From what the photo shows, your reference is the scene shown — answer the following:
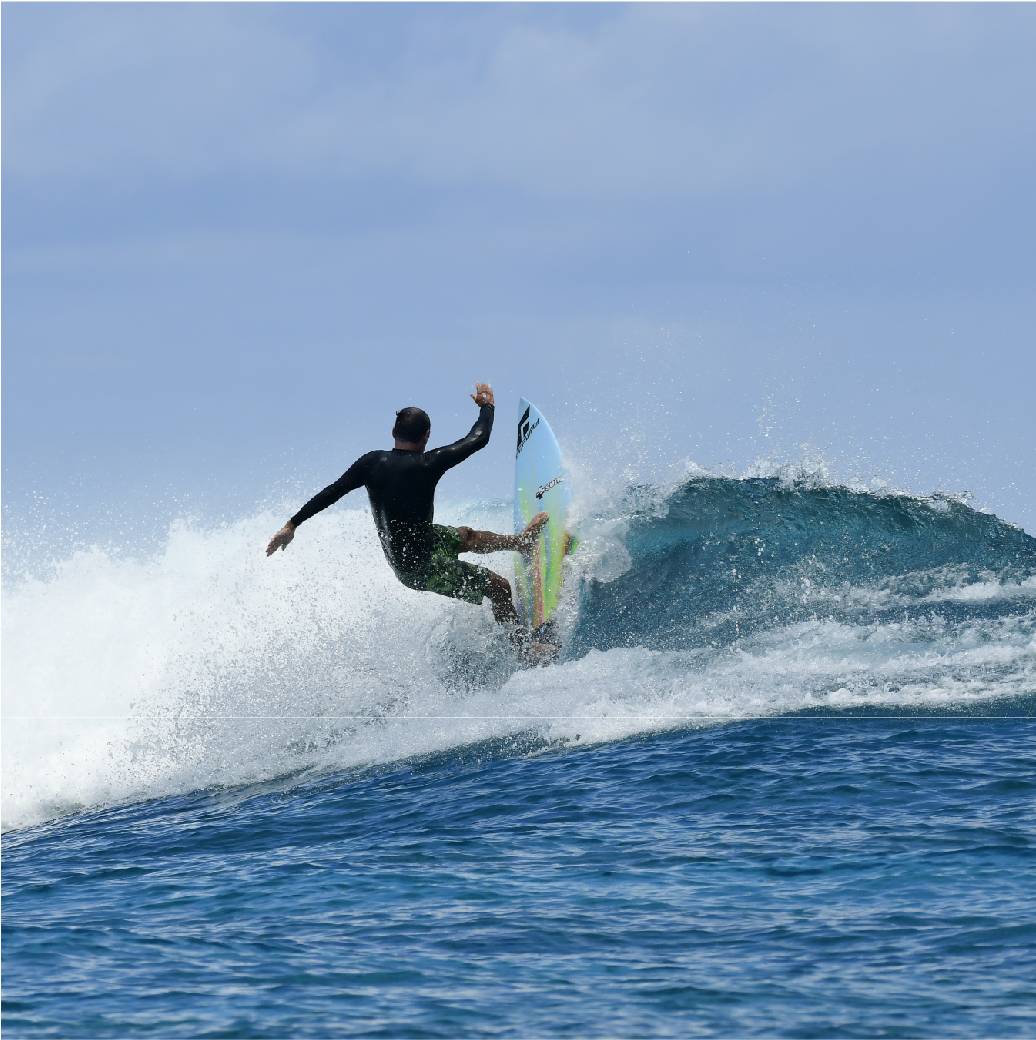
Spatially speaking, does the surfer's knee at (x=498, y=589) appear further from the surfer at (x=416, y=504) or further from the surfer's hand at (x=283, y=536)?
the surfer's hand at (x=283, y=536)

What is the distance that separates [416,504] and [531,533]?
1586mm

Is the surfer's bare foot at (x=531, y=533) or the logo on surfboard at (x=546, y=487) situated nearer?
the surfer's bare foot at (x=531, y=533)

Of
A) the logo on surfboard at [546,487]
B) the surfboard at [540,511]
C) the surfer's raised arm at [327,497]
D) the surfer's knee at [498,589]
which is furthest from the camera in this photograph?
the logo on surfboard at [546,487]

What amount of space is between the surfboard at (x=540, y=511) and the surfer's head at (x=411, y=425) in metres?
1.95

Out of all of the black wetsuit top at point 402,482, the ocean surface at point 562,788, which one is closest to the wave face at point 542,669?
the ocean surface at point 562,788

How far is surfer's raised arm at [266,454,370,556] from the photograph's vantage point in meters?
9.38

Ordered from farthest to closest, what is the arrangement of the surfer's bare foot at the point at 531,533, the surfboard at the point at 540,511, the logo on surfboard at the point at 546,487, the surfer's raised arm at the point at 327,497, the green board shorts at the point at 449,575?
1. the logo on surfboard at the point at 546,487
2. the surfboard at the point at 540,511
3. the surfer's bare foot at the point at 531,533
4. the green board shorts at the point at 449,575
5. the surfer's raised arm at the point at 327,497

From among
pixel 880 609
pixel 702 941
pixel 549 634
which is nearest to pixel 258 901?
pixel 702 941

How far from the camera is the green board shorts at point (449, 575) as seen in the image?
1004 centimetres

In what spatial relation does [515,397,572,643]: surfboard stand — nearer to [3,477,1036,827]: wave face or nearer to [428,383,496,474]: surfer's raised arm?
[3,477,1036,827]: wave face

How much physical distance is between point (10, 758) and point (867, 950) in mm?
8300

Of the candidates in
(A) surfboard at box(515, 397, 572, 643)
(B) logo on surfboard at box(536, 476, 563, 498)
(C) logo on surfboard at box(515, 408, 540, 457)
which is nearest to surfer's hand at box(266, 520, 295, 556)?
(A) surfboard at box(515, 397, 572, 643)

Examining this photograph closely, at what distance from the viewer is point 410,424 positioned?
948cm

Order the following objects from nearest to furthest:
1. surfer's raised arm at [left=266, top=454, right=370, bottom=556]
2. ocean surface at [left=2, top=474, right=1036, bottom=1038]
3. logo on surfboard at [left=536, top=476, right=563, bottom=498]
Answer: ocean surface at [left=2, top=474, right=1036, bottom=1038], surfer's raised arm at [left=266, top=454, right=370, bottom=556], logo on surfboard at [left=536, top=476, right=563, bottom=498]
